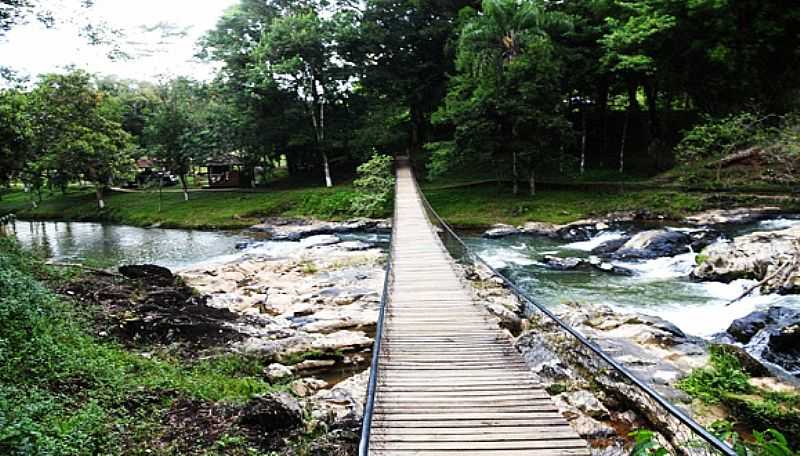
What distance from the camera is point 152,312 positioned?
25.6 feet

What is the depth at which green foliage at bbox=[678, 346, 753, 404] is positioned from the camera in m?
4.99

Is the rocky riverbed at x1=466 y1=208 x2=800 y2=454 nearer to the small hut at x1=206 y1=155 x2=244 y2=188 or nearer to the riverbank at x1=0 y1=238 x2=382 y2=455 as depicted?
the riverbank at x1=0 y1=238 x2=382 y2=455

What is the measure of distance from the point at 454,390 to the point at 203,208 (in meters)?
22.3

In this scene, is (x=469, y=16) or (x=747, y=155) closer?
(x=747, y=155)

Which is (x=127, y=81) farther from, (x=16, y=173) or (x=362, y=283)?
(x=362, y=283)

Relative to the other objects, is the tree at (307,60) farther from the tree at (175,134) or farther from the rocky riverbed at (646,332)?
the rocky riverbed at (646,332)

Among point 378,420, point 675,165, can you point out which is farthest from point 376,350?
point 675,165

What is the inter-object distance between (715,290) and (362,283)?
22.3 ft

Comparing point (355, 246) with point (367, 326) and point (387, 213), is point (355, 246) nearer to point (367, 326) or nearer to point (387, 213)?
point (387, 213)

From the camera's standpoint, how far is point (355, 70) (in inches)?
A: 971

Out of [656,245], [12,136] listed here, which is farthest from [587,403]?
[12,136]

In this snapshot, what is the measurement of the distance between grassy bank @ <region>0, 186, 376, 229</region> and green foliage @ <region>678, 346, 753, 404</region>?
1602cm

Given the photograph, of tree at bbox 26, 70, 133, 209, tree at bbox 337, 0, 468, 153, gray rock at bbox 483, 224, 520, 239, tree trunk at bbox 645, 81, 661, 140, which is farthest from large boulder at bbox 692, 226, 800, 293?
tree at bbox 26, 70, 133, 209

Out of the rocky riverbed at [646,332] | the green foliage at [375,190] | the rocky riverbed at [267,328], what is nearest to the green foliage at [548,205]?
the green foliage at [375,190]
